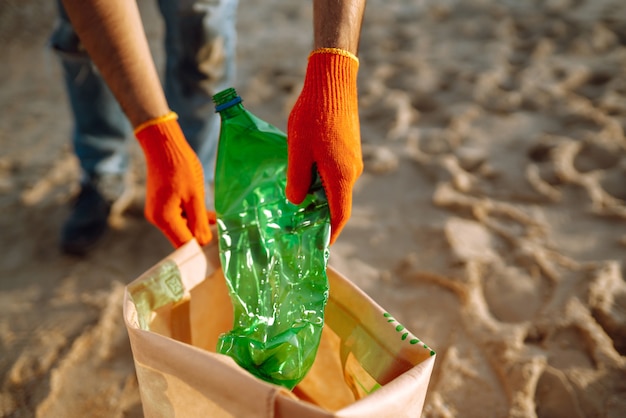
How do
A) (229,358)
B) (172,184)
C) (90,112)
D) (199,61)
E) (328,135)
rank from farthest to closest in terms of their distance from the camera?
(90,112) < (199,61) < (172,184) < (328,135) < (229,358)

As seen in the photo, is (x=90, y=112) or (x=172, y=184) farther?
(x=90, y=112)

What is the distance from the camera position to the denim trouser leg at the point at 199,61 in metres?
1.16

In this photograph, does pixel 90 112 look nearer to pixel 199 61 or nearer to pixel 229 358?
pixel 199 61

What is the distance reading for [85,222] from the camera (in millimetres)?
1338

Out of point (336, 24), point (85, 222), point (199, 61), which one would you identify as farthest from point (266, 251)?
point (85, 222)

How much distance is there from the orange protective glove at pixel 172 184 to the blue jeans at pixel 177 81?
41 centimetres

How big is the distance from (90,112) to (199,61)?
342 mm

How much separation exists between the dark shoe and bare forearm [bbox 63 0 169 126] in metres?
0.56

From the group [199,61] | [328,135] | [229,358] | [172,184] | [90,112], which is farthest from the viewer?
[90,112]

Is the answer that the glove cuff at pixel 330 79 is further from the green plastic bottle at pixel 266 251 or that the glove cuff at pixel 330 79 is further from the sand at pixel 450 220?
the sand at pixel 450 220

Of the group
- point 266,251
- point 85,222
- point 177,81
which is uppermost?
point 177,81

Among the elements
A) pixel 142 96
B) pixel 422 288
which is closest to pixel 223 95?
pixel 142 96

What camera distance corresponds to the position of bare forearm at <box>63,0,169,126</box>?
0.83 meters

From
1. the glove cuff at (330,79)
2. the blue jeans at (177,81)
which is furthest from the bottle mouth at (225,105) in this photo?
the blue jeans at (177,81)
